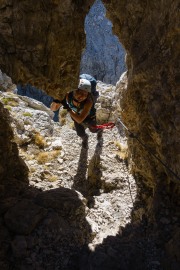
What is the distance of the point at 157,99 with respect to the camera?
5.71 m

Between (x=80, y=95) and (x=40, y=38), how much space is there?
3136 millimetres

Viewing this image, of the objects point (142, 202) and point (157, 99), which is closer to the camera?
point (157, 99)

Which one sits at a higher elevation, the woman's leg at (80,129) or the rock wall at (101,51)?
the rock wall at (101,51)

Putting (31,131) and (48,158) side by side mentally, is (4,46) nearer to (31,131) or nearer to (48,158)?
(48,158)

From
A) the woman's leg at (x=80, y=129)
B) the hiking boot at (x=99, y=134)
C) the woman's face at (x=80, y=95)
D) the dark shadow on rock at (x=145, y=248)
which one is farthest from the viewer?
the hiking boot at (x=99, y=134)

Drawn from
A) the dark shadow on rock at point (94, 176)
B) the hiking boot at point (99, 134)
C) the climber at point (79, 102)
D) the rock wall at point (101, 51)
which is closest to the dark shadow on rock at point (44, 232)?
the dark shadow on rock at point (94, 176)

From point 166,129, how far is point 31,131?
7814mm

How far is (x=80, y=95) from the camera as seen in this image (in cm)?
957

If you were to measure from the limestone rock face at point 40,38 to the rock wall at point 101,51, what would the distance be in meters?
55.8

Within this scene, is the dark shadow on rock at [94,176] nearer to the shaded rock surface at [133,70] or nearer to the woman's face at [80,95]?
the shaded rock surface at [133,70]

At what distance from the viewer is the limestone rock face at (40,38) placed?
649 cm

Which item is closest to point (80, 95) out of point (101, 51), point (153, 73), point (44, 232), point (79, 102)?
point (79, 102)

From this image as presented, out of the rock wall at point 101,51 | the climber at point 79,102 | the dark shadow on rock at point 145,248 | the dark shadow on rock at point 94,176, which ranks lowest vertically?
the dark shadow on rock at point 145,248

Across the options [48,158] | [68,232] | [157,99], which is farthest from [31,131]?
[157,99]
